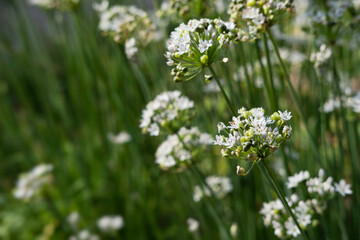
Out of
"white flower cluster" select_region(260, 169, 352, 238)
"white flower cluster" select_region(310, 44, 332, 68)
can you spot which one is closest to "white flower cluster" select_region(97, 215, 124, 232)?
"white flower cluster" select_region(260, 169, 352, 238)

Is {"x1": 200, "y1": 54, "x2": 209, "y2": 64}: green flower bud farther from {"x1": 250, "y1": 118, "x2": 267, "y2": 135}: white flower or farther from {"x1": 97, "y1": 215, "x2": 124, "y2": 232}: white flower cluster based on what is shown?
{"x1": 97, "y1": 215, "x2": 124, "y2": 232}: white flower cluster

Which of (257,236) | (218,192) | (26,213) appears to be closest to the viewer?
(257,236)

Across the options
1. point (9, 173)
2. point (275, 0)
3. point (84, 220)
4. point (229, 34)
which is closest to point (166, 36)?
point (275, 0)

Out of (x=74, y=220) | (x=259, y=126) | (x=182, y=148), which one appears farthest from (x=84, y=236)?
(x=259, y=126)

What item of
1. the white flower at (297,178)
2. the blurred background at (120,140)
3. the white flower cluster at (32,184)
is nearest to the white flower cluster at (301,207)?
the white flower at (297,178)

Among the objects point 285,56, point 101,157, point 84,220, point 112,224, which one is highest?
point 101,157

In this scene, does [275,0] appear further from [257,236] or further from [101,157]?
[101,157]

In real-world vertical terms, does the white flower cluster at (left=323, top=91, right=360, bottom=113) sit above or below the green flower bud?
below
